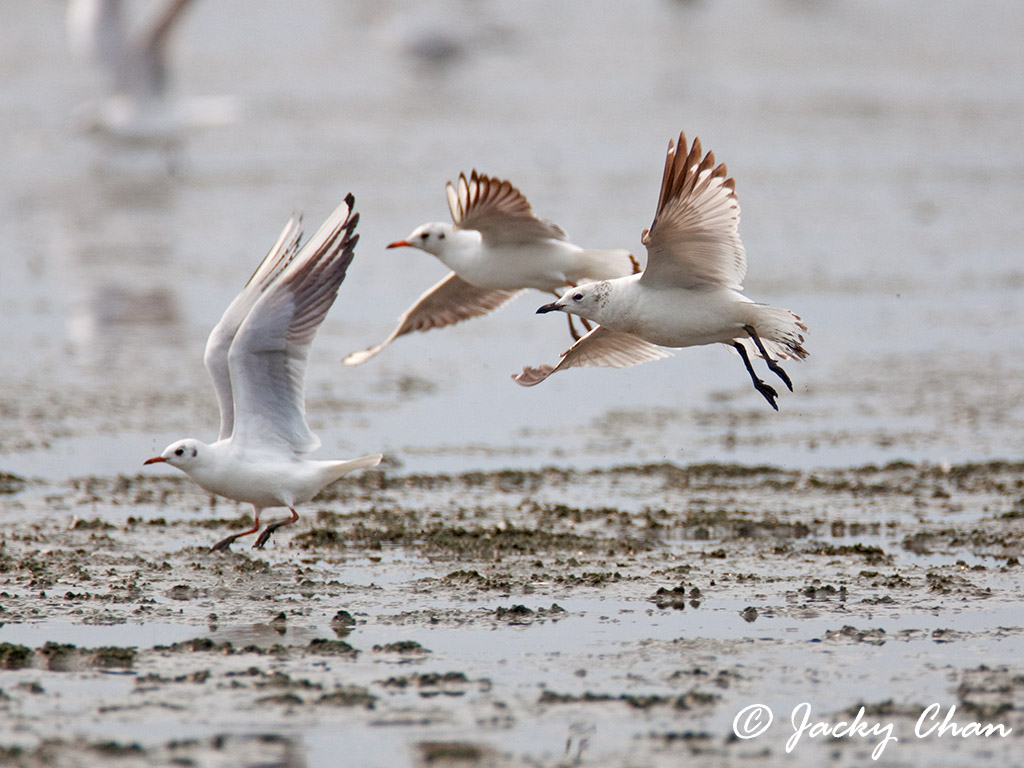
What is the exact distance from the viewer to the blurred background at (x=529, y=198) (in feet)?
36.4

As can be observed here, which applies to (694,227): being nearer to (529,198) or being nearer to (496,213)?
(496,213)

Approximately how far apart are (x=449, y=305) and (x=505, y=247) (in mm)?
922

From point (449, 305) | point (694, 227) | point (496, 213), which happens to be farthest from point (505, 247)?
point (694, 227)

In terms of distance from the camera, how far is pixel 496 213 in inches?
→ 349

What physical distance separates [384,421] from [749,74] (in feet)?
65.8

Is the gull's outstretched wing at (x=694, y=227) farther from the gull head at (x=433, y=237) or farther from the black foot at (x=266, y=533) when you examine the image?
the black foot at (x=266, y=533)

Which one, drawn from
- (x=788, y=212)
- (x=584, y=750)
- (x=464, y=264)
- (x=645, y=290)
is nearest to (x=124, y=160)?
(x=788, y=212)

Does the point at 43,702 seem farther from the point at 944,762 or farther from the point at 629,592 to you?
the point at 944,762

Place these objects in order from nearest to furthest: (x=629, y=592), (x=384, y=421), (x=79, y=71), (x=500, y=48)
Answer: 1. (x=629, y=592)
2. (x=384, y=421)
3. (x=79, y=71)
4. (x=500, y=48)

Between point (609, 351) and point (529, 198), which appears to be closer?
point (609, 351)

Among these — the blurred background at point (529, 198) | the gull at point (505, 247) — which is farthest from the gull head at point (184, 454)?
the blurred background at point (529, 198)

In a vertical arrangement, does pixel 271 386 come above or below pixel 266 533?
above

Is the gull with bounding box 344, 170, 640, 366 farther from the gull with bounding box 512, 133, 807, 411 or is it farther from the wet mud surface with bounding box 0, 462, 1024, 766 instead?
the wet mud surface with bounding box 0, 462, 1024, 766

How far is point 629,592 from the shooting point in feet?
24.7
